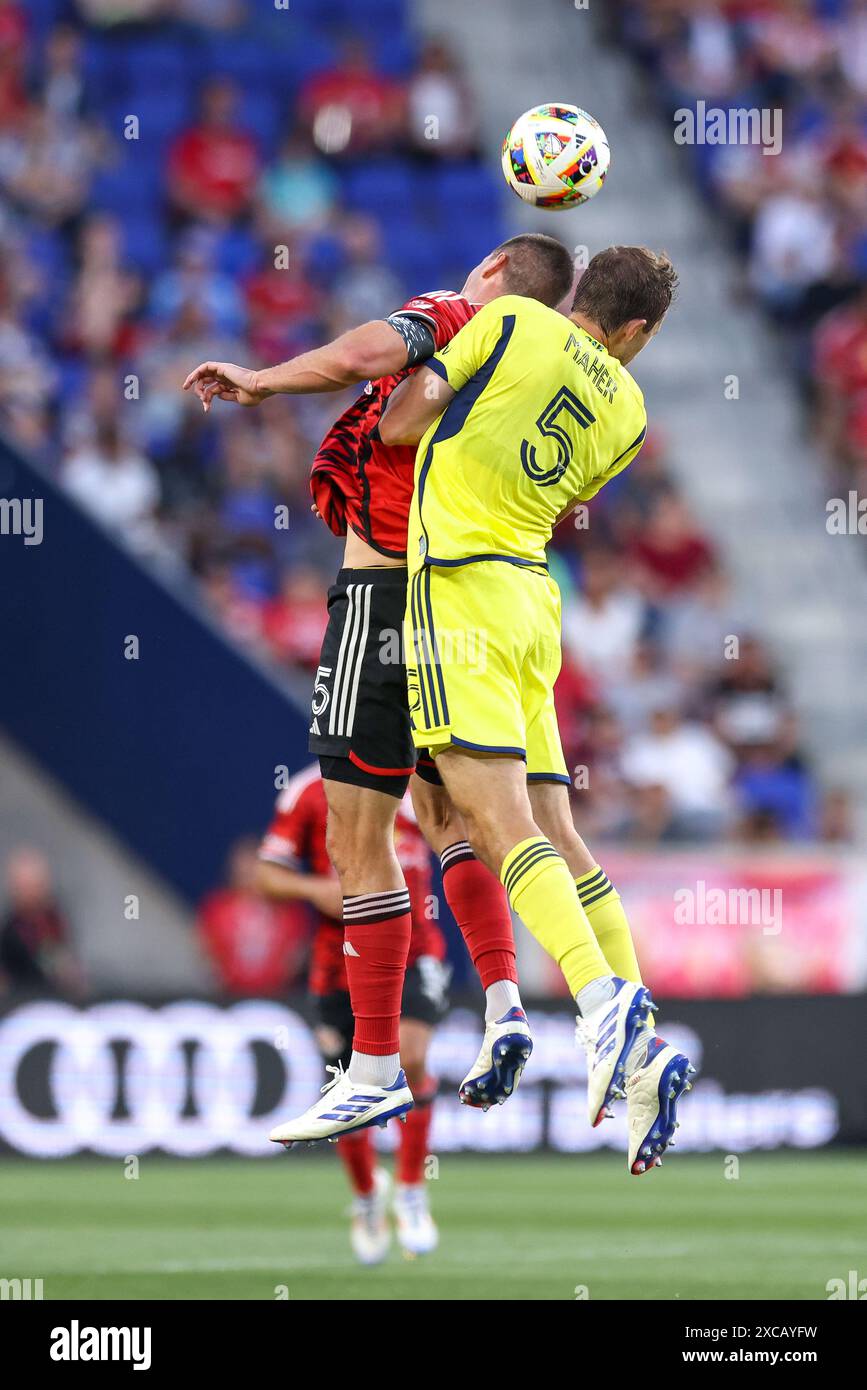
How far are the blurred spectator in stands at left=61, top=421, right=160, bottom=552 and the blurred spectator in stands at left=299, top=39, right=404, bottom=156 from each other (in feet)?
12.2

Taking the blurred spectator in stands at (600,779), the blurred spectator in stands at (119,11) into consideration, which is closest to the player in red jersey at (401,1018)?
the blurred spectator in stands at (600,779)

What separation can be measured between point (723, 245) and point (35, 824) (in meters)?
7.87

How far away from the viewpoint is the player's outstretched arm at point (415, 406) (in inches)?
257

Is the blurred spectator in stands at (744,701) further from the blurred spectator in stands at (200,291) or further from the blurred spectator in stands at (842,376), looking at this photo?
the blurred spectator in stands at (200,291)

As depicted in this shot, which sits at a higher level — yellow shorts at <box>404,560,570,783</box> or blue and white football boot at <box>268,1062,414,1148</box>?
yellow shorts at <box>404,560,570,783</box>

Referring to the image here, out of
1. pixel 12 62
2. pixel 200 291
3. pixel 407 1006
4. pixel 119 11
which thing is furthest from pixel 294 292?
pixel 407 1006

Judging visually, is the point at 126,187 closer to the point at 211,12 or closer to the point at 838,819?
the point at 211,12

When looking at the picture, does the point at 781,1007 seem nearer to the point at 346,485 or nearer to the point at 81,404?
the point at 81,404

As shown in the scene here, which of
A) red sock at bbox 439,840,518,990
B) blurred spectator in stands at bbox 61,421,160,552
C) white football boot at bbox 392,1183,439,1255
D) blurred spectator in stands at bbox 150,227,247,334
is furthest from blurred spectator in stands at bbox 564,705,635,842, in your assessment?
red sock at bbox 439,840,518,990

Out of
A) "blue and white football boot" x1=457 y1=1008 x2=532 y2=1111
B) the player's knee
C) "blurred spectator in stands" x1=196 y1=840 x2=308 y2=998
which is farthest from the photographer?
"blurred spectator in stands" x1=196 y1=840 x2=308 y2=998

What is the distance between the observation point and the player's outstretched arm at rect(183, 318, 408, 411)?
6293mm

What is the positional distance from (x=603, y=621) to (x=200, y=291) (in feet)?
12.2

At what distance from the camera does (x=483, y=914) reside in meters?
6.88

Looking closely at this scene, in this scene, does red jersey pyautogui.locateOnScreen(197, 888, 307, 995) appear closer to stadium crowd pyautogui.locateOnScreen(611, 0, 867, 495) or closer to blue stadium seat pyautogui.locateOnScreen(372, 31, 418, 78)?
stadium crowd pyautogui.locateOnScreen(611, 0, 867, 495)
